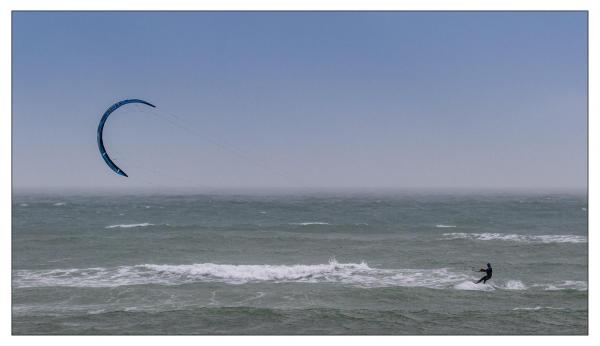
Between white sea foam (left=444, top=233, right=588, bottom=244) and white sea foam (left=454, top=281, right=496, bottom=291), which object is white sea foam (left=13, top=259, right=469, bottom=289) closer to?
white sea foam (left=454, top=281, right=496, bottom=291)

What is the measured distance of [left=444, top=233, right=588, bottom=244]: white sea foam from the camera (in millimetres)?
33250

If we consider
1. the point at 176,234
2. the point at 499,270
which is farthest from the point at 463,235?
the point at 176,234

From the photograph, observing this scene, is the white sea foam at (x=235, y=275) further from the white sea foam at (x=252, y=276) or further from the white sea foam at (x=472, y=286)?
the white sea foam at (x=472, y=286)

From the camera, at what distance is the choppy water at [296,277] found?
16672 mm

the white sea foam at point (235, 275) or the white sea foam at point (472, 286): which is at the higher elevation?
the white sea foam at point (472, 286)

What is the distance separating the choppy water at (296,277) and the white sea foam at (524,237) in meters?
0.11

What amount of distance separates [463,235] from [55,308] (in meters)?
24.9

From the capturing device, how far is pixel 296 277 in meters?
22.9

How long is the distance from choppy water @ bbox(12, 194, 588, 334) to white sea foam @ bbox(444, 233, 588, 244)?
11 centimetres

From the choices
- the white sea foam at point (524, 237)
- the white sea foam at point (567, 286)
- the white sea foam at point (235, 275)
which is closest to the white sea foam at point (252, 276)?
the white sea foam at point (235, 275)

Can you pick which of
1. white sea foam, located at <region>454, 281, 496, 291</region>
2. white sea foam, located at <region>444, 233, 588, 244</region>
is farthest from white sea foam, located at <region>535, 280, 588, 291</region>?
white sea foam, located at <region>444, 233, 588, 244</region>

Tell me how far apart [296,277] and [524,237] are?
18.2 m

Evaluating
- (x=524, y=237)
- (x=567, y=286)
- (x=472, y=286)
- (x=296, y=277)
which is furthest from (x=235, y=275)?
(x=524, y=237)
